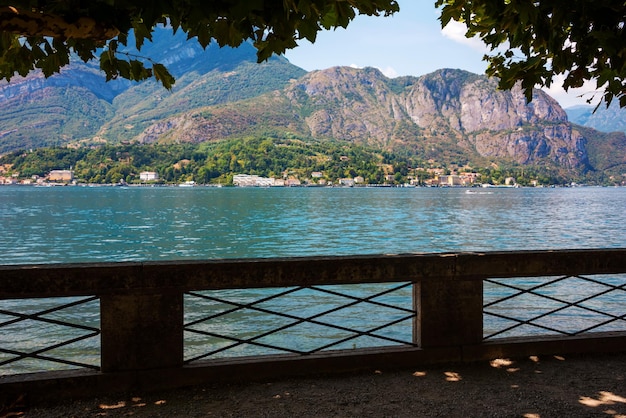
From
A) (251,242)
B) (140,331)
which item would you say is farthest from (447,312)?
(251,242)

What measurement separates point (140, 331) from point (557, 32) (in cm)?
468

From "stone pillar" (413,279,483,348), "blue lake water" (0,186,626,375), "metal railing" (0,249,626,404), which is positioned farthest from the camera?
"blue lake water" (0,186,626,375)

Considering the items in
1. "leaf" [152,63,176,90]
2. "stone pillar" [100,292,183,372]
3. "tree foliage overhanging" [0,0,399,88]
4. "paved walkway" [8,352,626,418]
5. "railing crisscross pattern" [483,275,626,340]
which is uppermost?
"tree foliage overhanging" [0,0,399,88]

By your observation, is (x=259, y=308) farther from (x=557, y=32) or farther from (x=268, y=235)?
(x=268, y=235)

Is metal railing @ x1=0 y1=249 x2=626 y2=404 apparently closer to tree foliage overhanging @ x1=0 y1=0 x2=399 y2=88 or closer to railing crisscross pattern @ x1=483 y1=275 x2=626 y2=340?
tree foliage overhanging @ x1=0 y1=0 x2=399 y2=88

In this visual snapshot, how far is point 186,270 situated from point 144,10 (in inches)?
99.9

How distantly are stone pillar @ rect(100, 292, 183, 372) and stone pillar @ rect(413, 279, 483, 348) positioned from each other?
8.08 ft

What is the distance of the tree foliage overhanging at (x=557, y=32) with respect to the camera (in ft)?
15.6

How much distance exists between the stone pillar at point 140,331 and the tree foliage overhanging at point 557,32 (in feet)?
12.9

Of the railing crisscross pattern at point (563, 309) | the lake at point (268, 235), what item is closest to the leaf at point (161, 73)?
the railing crisscross pattern at point (563, 309)

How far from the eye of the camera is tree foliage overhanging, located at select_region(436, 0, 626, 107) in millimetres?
4742

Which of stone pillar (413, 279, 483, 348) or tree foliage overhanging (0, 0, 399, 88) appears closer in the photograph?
tree foliage overhanging (0, 0, 399, 88)

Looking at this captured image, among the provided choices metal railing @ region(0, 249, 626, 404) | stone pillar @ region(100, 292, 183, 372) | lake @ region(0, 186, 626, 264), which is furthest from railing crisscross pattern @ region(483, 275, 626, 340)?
lake @ region(0, 186, 626, 264)

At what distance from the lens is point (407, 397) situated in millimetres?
5172
